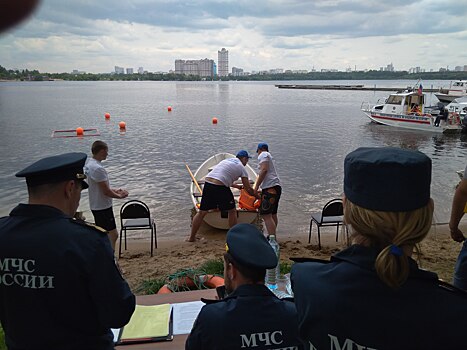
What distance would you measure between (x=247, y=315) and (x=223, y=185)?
549 centimetres

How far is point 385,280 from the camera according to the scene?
1300mm

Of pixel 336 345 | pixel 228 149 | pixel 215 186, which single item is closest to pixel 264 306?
pixel 336 345

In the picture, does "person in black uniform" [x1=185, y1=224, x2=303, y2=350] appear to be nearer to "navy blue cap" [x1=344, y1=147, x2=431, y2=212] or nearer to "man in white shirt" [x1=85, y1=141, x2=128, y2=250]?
"navy blue cap" [x1=344, y1=147, x2=431, y2=212]

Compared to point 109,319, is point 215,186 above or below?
below

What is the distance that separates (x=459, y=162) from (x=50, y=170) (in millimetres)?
20322

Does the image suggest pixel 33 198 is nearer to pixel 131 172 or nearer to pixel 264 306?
pixel 264 306

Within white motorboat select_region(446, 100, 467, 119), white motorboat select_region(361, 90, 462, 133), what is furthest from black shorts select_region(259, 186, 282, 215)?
white motorboat select_region(446, 100, 467, 119)

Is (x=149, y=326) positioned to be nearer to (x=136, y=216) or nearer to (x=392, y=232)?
(x=392, y=232)

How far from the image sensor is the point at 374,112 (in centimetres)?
3031

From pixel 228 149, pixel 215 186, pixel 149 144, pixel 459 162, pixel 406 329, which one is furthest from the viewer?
pixel 149 144

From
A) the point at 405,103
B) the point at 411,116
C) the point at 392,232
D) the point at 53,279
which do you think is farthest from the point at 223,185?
the point at 405,103

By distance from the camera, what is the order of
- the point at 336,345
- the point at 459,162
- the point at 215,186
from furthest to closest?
the point at 459,162 → the point at 215,186 → the point at 336,345

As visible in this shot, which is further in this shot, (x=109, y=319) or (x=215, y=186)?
(x=215, y=186)

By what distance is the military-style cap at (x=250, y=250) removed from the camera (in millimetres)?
1958
